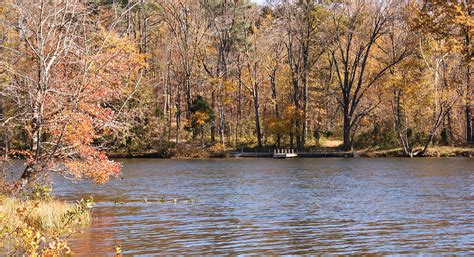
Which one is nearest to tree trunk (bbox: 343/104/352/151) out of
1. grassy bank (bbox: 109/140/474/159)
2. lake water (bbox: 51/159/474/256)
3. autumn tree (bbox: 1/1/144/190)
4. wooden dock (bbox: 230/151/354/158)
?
grassy bank (bbox: 109/140/474/159)

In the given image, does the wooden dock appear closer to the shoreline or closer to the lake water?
the shoreline

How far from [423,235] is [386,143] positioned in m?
49.5

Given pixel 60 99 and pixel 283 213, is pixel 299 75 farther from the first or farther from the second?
pixel 60 99

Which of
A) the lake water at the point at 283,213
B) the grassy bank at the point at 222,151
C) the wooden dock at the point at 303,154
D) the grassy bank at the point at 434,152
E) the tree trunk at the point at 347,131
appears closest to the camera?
the lake water at the point at 283,213

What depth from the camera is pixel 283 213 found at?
25250 mm

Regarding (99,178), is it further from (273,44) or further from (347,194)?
(273,44)

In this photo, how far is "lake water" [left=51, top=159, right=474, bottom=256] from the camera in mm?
18469

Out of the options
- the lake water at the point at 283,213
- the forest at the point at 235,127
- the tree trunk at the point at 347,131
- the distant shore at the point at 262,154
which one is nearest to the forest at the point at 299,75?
the tree trunk at the point at 347,131

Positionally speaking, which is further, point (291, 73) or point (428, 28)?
point (291, 73)

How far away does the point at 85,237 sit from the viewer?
20.0 m

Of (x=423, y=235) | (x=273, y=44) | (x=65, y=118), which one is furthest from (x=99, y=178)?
(x=273, y=44)

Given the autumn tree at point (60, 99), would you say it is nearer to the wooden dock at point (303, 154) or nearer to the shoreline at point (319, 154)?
the shoreline at point (319, 154)

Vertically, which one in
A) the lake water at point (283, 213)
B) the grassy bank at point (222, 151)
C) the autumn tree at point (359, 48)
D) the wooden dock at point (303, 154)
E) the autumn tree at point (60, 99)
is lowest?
the lake water at point (283, 213)

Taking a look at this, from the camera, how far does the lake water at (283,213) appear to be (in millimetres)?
18469
